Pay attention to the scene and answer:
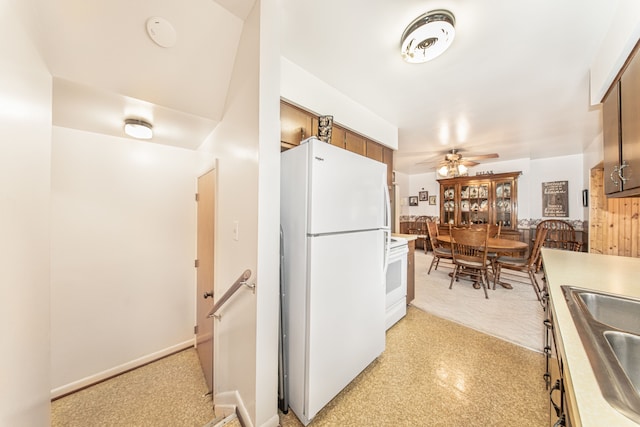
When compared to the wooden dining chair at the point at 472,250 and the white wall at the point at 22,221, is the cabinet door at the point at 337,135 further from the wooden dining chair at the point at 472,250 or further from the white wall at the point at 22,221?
the wooden dining chair at the point at 472,250

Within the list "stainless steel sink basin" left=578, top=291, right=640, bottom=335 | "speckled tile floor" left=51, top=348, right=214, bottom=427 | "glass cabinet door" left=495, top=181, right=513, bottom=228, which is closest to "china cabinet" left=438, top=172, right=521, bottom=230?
"glass cabinet door" left=495, top=181, right=513, bottom=228

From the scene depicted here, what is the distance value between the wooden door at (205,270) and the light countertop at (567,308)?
2.14 metres

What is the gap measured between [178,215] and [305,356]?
2.08 metres

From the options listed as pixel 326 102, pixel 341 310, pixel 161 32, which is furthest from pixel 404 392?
pixel 161 32

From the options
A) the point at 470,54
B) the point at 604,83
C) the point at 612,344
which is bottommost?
the point at 612,344

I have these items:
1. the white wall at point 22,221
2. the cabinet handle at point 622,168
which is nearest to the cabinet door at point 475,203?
the cabinet handle at point 622,168

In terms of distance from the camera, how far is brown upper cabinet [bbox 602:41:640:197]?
1.22 meters

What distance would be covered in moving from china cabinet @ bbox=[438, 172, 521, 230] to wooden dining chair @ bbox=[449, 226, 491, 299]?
1999 millimetres

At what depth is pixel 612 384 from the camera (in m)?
0.54

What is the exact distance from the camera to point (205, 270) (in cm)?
221

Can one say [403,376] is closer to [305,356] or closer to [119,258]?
[305,356]

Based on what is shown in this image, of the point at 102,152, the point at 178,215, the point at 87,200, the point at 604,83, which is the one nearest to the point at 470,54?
the point at 604,83

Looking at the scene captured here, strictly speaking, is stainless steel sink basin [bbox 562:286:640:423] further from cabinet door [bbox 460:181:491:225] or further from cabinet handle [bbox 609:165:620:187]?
cabinet door [bbox 460:181:491:225]

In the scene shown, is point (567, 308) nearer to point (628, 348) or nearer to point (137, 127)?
point (628, 348)
